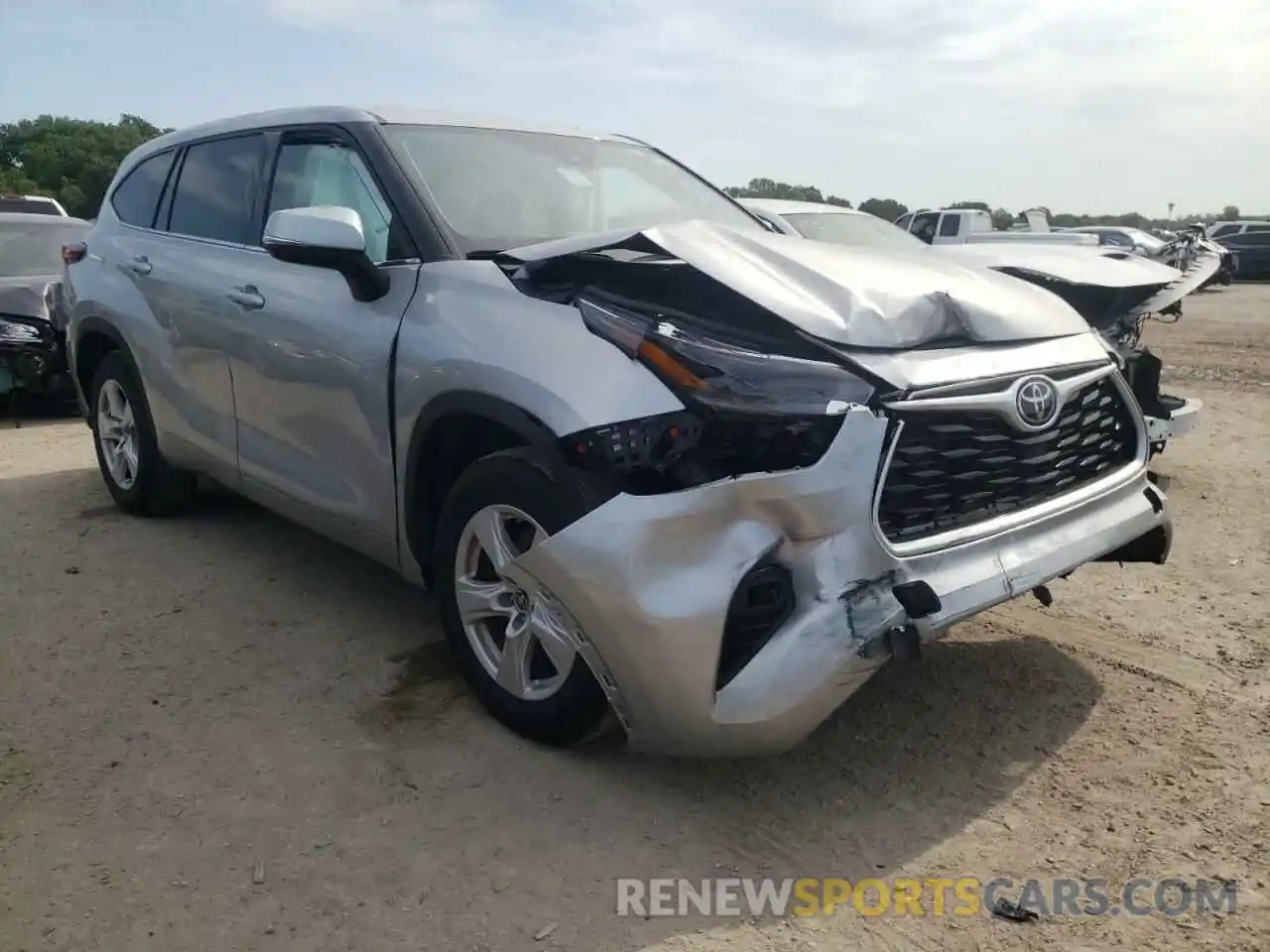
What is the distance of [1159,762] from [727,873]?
130cm

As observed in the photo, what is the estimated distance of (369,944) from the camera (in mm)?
2299

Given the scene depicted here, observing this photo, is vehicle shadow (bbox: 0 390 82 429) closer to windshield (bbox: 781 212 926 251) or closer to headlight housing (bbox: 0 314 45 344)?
headlight housing (bbox: 0 314 45 344)

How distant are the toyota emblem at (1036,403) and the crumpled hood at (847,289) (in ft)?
0.55

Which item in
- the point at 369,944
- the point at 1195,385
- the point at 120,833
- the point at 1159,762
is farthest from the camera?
the point at 1195,385

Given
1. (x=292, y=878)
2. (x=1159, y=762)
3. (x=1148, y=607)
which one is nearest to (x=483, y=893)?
(x=292, y=878)

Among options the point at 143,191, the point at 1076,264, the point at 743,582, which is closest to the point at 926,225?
the point at 1076,264

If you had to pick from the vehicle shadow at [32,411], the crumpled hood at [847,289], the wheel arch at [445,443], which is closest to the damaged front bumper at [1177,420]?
the crumpled hood at [847,289]

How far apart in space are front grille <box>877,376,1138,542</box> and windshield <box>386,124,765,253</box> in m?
1.28

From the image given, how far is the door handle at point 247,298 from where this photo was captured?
3967mm

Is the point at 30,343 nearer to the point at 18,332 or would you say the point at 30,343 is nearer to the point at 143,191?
the point at 18,332

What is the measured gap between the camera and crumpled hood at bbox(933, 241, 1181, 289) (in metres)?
4.33

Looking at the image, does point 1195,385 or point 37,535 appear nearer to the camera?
point 37,535

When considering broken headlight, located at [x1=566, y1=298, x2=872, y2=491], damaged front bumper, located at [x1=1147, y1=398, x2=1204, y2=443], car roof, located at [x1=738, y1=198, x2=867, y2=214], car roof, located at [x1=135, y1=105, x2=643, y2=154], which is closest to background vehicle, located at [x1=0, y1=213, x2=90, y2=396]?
car roof, located at [x1=135, y1=105, x2=643, y2=154]

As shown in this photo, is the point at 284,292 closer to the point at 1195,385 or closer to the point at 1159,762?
the point at 1159,762
